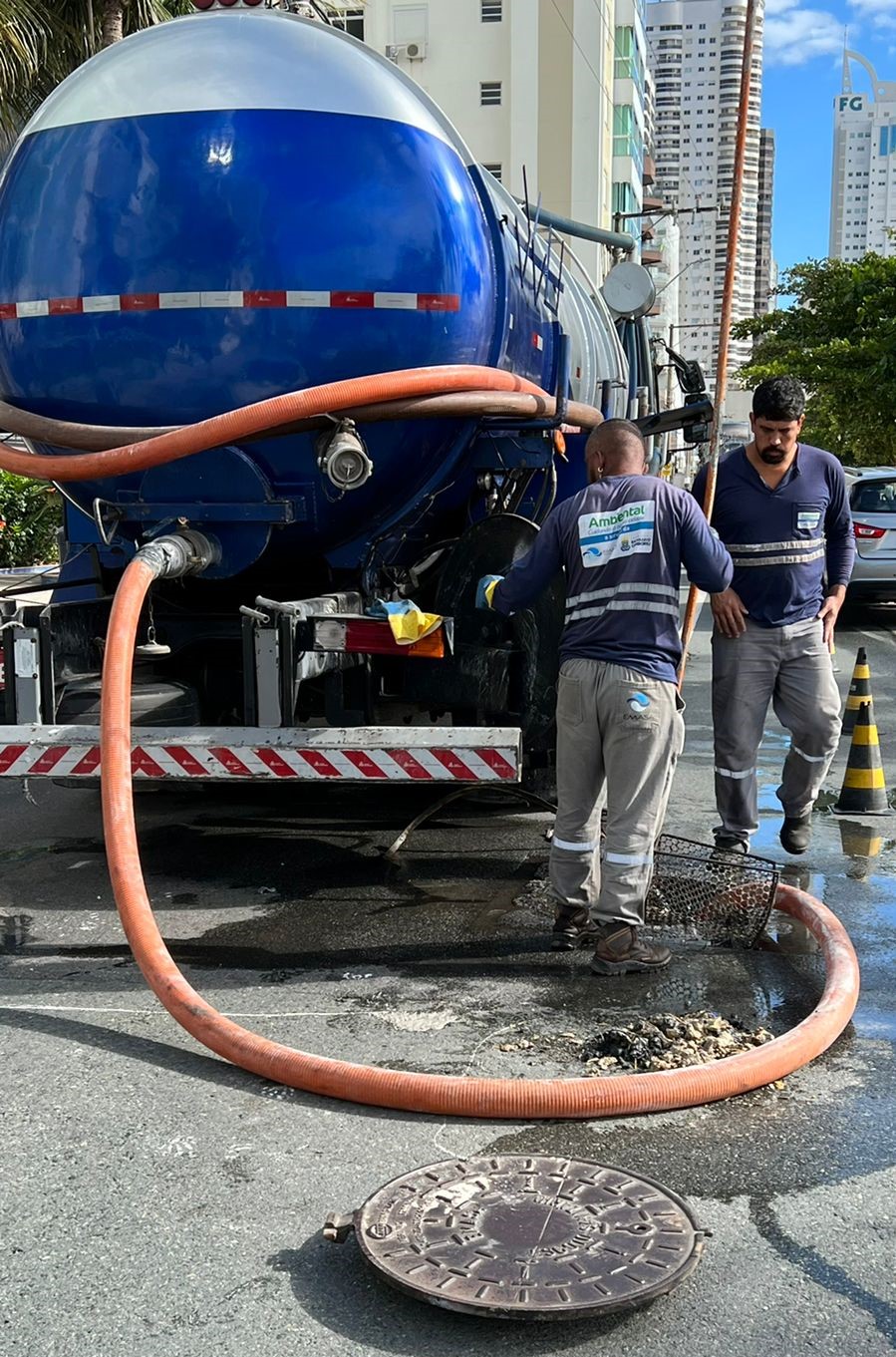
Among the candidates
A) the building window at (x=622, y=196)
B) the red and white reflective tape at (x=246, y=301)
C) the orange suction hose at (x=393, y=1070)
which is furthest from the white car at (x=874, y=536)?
the building window at (x=622, y=196)

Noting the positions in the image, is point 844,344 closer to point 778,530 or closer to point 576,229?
point 576,229

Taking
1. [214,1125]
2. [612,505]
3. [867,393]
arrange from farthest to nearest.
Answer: [867,393] < [612,505] < [214,1125]

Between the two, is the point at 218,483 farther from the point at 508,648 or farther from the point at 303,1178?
the point at 303,1178

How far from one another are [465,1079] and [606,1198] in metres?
0.60

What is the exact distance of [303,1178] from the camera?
334 centimetres

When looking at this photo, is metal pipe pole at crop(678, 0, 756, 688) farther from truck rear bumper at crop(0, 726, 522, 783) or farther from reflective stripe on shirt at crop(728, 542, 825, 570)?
truck rear bumper at crop(0, 726, 522, 783)

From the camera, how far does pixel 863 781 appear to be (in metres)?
7.23

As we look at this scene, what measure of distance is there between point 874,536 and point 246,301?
1191cm

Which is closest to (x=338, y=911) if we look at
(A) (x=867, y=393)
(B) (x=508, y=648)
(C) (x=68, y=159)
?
(B) (x=508, y=648)

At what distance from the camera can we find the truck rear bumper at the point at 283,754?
5.19 m

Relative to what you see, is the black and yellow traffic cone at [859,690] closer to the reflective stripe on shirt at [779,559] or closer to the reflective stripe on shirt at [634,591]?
the reflective stripe on shirt at [779,559]

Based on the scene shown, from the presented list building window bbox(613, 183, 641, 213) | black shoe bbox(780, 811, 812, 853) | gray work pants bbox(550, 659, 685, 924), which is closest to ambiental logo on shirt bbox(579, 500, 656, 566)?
gray work pants bbox(550, 659, 685, 924)

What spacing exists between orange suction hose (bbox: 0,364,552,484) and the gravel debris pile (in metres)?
2.27

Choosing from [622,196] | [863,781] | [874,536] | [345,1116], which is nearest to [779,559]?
[863,781]
